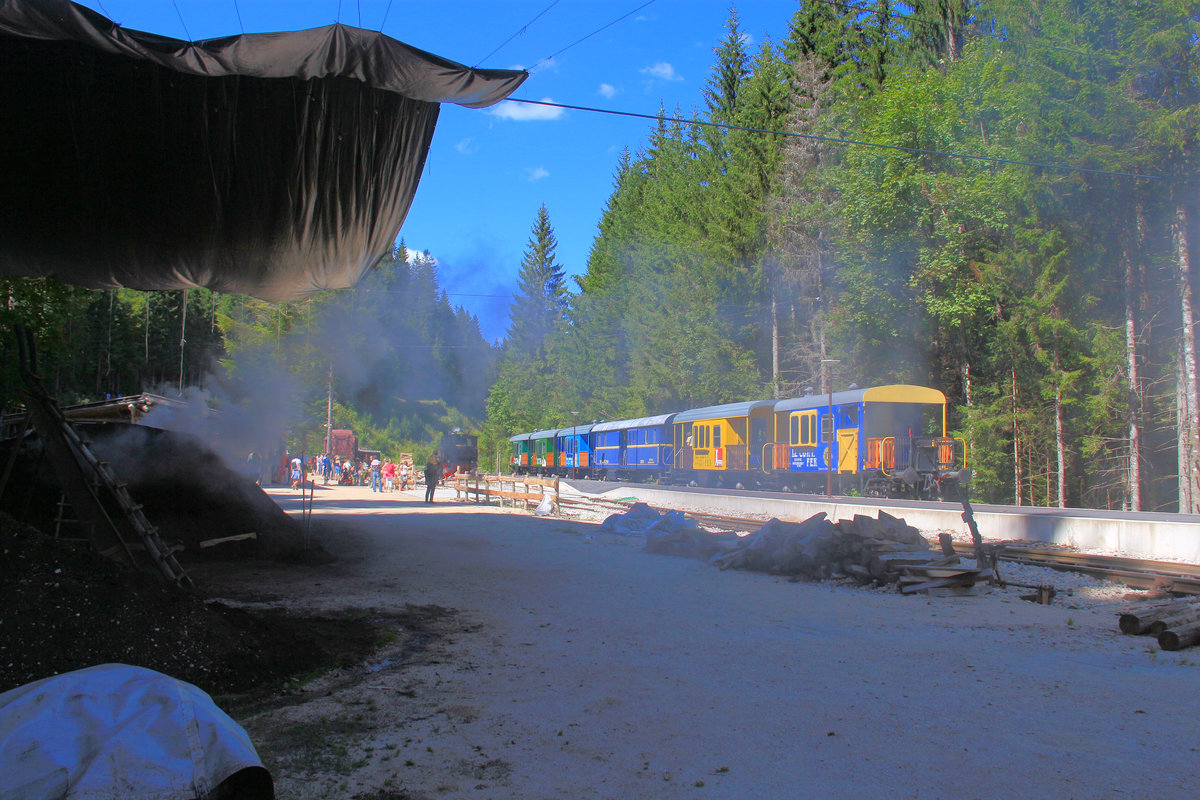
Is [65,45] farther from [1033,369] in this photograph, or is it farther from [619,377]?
[619,377]

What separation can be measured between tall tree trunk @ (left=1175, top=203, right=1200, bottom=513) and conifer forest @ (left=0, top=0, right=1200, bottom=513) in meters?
0.07

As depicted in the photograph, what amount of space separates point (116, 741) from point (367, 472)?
44.5m

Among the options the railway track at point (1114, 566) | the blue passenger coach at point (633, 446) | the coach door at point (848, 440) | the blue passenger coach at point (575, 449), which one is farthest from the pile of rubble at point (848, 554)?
the blue passenger coach at point (575, 449)

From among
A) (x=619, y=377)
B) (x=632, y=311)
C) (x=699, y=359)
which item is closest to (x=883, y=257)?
A: (x=699, y=359)

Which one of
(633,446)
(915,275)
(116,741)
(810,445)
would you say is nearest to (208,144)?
(116,741)

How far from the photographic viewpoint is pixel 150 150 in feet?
22.9

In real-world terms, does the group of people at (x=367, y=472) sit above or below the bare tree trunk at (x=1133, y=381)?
below

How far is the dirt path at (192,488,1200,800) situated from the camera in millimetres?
3689

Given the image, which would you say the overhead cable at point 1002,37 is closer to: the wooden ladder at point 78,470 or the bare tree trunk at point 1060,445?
the bare tree trunk at point 1060,445

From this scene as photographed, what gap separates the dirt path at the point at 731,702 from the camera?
12.1ft

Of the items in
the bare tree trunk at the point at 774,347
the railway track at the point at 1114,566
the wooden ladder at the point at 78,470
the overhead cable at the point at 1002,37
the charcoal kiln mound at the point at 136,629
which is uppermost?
the overhead cable at the point at 1002,37

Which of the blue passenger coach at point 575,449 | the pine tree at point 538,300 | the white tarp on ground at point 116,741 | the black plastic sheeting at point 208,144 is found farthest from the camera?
the pine tree at point 538,300

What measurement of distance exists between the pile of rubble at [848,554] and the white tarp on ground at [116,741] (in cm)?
821

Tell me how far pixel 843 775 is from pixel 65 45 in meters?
7.38
